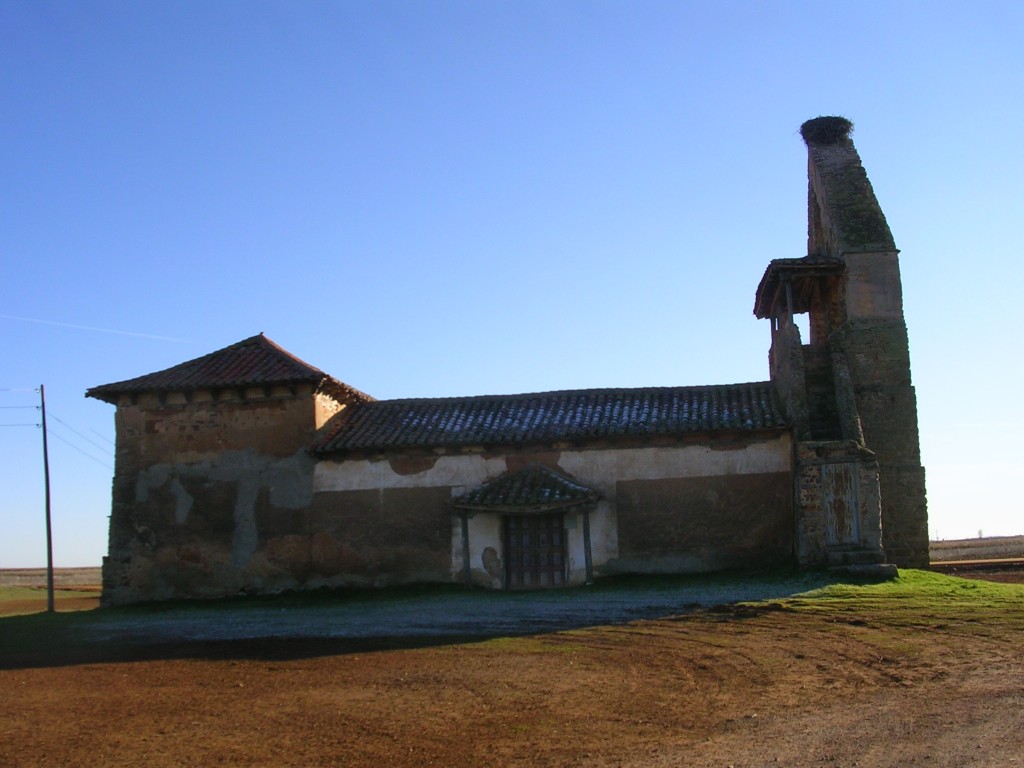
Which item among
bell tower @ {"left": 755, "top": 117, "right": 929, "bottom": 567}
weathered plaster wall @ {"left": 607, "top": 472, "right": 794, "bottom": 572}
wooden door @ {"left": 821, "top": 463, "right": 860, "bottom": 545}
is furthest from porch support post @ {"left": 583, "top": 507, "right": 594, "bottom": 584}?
wooden door @ {"left": 821, "top": 463, "right": 860, "bottom": 545}

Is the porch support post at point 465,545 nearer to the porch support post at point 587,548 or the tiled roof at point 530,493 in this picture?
the tiled roof at point 530,493

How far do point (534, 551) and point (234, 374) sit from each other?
23.3ft

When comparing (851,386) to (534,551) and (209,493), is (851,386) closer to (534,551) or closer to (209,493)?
(534,551)

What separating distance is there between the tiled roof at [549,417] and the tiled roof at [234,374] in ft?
4.17

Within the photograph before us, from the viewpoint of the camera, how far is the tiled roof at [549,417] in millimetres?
19562

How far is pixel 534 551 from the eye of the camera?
64.1 ft

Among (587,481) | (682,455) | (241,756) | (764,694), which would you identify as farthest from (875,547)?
(241,756)

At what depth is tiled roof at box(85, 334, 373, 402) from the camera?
20359 millimetres

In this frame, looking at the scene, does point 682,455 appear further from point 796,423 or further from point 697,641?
point 697,641

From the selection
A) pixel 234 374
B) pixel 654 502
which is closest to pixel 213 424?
pixel 234 374

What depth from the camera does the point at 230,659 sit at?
12.8m

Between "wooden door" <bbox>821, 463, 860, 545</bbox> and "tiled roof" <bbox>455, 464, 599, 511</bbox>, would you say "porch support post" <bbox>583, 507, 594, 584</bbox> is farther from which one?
"wooden door" <bbox>821, 463, 860, 545</bbox>

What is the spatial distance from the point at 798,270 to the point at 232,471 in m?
11.8

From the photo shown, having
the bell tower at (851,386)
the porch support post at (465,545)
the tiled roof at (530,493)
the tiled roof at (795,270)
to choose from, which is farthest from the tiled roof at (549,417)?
the tiled roof at (795,270)
